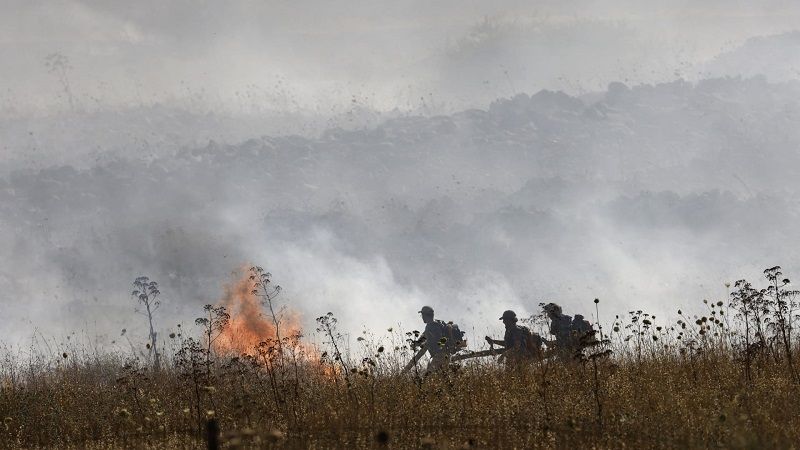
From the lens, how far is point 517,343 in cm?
1392

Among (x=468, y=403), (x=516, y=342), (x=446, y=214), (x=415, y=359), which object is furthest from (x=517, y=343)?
(x=446, y=214)

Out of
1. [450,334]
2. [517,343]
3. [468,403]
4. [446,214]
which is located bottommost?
[468,403]

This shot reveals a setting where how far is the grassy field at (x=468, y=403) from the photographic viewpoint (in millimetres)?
7347

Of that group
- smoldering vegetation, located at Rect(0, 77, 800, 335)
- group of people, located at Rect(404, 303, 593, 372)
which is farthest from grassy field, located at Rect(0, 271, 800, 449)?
smoldering vegetation, located at Rect(0, 77, 800, 335)

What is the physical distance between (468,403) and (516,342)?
197 inches

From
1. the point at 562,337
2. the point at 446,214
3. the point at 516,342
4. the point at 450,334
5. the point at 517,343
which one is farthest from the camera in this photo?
the point at 446,214

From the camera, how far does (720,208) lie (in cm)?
9456

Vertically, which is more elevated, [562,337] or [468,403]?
[562,337]

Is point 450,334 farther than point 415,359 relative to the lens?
Yes

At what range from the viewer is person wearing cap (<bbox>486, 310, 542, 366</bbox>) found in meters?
12.2

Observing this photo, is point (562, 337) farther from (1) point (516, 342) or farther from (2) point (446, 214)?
(2) point (446, 214)

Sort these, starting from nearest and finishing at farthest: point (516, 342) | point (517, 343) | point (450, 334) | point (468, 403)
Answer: point (468, 403) → point (517, 343) → point (516, 342) → point (450, 334)

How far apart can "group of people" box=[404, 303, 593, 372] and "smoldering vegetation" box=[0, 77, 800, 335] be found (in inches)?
1540

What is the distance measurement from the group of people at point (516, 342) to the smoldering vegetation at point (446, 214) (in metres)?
39.1
